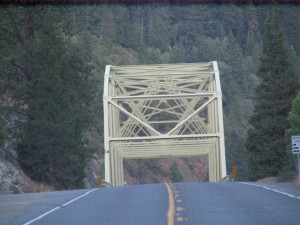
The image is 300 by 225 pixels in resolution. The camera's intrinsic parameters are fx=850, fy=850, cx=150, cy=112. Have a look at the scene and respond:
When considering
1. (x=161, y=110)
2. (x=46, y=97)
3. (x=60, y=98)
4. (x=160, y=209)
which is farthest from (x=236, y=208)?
(x=161, y=110)

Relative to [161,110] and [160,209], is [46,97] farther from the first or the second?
[160,209]

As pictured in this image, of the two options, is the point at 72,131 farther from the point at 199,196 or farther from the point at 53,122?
the point at 199,196

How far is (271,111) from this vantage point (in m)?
51.9

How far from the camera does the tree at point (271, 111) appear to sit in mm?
50906

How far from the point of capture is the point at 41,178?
47.4 m

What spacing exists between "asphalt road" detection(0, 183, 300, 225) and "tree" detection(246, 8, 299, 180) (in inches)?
902

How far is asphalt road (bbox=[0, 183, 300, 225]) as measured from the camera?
18.1 m

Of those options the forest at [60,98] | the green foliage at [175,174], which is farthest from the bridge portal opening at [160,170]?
the forest at [60,98]

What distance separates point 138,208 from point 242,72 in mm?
99824

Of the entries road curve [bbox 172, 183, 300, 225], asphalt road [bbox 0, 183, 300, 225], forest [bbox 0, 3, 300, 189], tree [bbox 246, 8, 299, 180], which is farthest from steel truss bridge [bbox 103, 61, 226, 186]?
road curve [bbox 172, 183, 300, 225]

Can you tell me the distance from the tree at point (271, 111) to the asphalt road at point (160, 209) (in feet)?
75.1

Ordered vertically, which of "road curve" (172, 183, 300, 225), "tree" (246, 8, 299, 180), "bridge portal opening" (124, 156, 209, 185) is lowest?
"road curve" (172, 183, 300, 225)

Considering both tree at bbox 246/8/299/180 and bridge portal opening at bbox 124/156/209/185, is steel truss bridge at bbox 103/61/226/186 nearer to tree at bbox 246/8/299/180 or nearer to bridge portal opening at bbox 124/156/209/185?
tree at bbox 246/8/299/180

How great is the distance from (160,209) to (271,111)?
3179 cm
